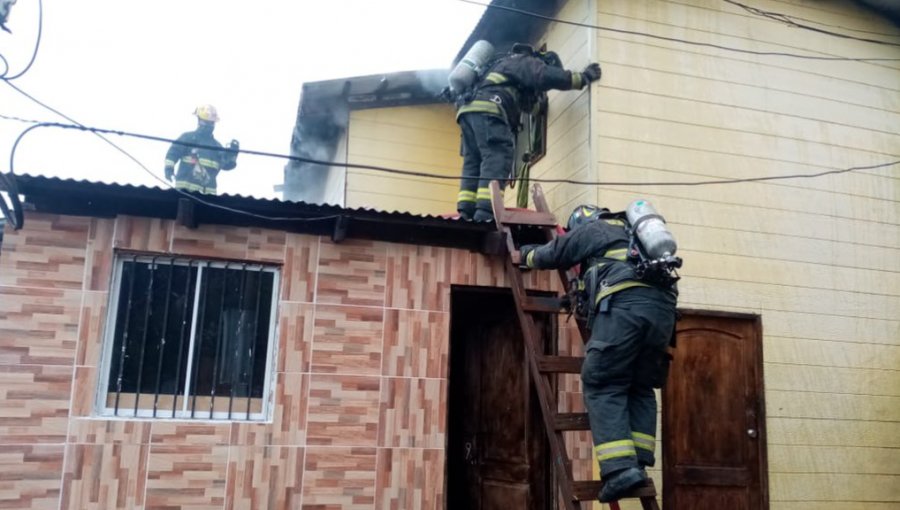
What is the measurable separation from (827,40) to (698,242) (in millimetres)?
2727

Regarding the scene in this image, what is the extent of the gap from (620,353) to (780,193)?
10.3 ft

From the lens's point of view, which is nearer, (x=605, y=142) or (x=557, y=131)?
(x=605, y=142)

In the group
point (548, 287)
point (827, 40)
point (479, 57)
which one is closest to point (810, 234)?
point (827, 40)

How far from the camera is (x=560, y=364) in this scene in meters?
5.14

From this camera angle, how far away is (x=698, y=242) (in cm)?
645

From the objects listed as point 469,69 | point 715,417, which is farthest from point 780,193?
point 469,69

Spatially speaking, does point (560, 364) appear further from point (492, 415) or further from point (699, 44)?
point (699, 44)

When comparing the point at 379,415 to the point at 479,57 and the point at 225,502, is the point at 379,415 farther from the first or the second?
the point at 479,57

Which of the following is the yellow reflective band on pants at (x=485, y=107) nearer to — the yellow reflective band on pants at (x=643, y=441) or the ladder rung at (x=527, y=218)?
the ladder rung at (x=527, y=218)

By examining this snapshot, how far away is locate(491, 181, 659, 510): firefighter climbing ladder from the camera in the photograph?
461cm

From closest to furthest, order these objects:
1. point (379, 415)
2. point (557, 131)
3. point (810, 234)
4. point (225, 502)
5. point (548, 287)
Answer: point (225, 502)
point (379, 415)
point (548, 287)
point (810, 234)
point (557, 131)

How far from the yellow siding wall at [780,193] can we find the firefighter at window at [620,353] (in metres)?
1.47

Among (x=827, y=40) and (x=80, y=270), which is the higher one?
(x=827, y=40)

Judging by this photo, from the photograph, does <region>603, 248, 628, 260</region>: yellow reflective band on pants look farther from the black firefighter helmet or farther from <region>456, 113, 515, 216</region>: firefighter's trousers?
<region>456, 113, 515, 216</region>: firefighter's trousers
